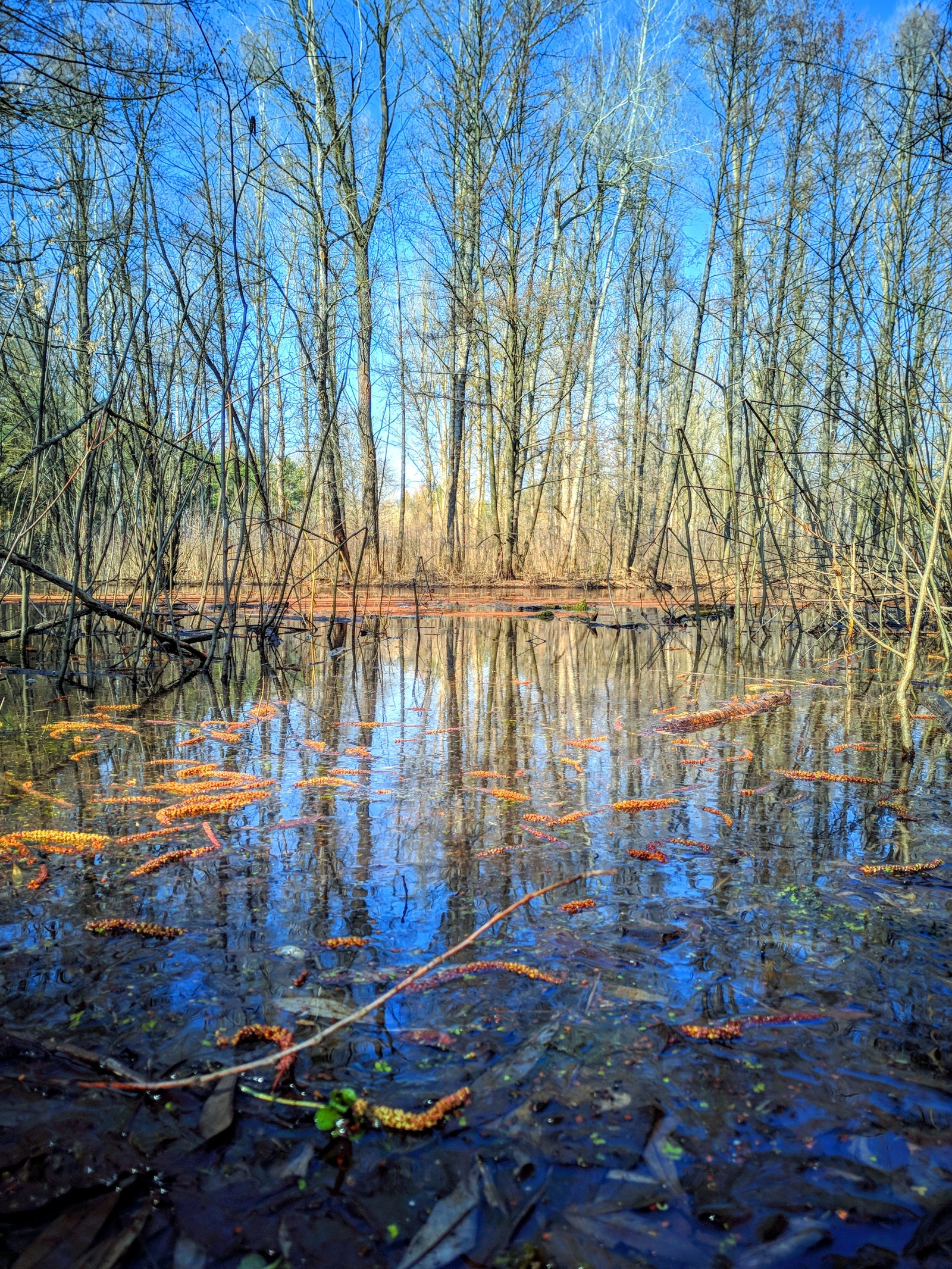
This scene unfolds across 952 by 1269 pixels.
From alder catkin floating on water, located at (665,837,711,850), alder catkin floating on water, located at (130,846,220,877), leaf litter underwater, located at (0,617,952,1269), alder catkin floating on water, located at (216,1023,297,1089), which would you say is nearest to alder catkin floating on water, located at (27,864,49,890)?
leaf litter underwater, located at (0,617,952,1269)

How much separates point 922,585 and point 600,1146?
2138mm

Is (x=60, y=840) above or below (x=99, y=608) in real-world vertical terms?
below

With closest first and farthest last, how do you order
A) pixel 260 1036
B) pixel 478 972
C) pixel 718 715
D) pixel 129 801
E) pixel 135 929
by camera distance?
pixel 260 1036 → pixel 478 972 → pixel 135 929 → pixel 129 801 → pixel 718 715

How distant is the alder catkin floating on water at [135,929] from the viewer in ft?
4.31

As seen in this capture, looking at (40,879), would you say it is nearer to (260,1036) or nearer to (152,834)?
(152,834)

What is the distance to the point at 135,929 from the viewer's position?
133 centimetres

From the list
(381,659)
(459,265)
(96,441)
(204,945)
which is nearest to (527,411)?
(459,265)

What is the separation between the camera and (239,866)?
5.36 ft

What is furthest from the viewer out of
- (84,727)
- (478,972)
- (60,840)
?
(84,727)

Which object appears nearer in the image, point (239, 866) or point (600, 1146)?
point (600, 1146)

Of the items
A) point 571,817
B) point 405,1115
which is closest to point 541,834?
point 571,817

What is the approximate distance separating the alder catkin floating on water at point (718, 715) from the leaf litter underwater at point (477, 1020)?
723 millimetres

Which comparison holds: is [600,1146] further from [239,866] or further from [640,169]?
[640,169]

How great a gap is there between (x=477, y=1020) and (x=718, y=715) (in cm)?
249
